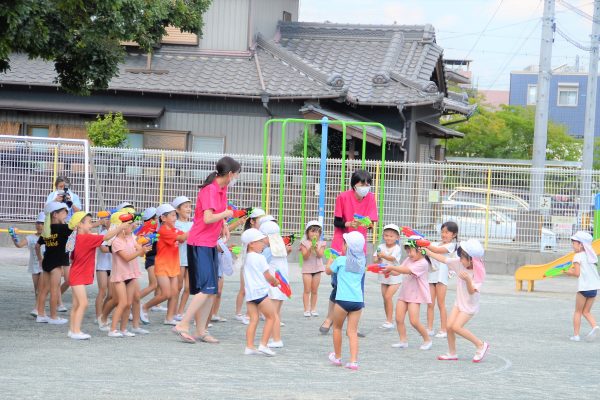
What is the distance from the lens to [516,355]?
11281mm

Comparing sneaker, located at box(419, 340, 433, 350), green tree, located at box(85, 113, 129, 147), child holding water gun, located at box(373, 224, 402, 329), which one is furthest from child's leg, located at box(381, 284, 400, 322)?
green tree, located at box(85, 113, 129, 147)

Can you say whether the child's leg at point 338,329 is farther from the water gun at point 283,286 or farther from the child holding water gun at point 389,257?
the child holding water gun at point 389,257

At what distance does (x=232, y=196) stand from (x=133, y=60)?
622 centimetres

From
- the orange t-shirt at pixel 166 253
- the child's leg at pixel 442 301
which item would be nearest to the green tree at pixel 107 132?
the orange t-shirt at pixel 166 253

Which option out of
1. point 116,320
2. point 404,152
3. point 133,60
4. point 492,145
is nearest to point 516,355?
point 116,320

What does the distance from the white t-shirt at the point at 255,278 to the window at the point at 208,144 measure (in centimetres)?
1537

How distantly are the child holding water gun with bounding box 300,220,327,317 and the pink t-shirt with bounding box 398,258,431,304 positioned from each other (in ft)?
6.05

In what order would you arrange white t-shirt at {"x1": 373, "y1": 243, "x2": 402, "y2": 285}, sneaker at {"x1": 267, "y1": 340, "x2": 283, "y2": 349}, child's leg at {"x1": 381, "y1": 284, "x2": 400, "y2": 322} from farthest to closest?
child's leg at {"x1": 381, "y1": 284, "x2": 400, "y2": 322} → white t-shirt at {"x1": 373, "y1": 243, "x2": 402, "y2": 285} → sneaker at {"x1": 267, "y1": 340, "x2": 283, "y2": 349}

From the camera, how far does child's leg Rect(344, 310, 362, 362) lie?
9945 millimetres

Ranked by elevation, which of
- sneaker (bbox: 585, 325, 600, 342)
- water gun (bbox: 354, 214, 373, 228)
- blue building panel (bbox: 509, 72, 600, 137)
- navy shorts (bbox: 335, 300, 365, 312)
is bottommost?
sneaker (bbox: 585, 325, 600, 342)

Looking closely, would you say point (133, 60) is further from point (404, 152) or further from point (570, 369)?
point (570, 369)

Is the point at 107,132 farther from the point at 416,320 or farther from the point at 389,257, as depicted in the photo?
the point at 416,320

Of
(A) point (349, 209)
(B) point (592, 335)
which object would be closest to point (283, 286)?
(A) point (349, 209)

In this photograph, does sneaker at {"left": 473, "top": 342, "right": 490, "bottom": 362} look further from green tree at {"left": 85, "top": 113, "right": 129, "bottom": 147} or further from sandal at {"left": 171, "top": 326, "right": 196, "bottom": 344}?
green tree at {"left": 85, "top": 113, "right": 129, "bottom": 147}
